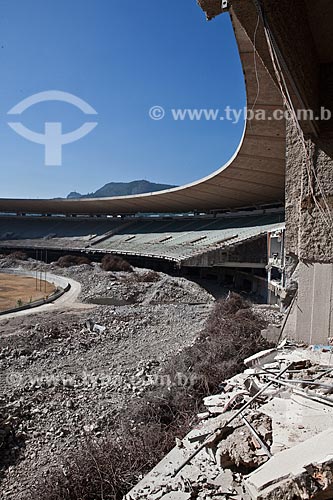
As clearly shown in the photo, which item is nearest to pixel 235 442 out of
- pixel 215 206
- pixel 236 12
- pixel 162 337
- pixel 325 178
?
pixel 325 178

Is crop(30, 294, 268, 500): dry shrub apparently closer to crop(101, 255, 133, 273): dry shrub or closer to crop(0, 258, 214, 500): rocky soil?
crop(0, 258, 214, 500): rocky soil

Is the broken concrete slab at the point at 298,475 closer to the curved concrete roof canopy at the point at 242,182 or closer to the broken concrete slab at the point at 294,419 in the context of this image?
the broken concrete slab at the point at 294,419

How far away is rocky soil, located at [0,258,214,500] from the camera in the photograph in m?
6.20

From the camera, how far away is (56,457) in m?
5.78

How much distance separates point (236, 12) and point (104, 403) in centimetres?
738

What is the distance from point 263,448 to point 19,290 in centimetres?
2393

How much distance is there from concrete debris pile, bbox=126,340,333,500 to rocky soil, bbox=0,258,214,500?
3.23 m

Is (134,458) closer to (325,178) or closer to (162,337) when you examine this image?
(325,178)

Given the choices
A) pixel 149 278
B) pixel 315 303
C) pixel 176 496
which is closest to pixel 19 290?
pixel 149 278

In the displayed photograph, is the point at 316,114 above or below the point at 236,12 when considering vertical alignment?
below

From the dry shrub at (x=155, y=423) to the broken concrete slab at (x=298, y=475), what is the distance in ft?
8.95

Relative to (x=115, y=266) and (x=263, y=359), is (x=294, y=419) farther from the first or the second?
(x=115, y=266)

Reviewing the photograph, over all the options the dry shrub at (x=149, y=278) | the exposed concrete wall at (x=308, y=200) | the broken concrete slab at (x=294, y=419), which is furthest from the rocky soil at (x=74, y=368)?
the exposed concrete wall at (x=308, y=200)

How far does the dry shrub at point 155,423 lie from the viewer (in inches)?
175
